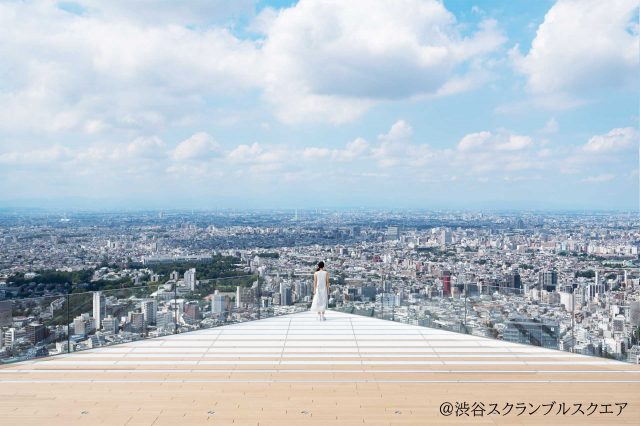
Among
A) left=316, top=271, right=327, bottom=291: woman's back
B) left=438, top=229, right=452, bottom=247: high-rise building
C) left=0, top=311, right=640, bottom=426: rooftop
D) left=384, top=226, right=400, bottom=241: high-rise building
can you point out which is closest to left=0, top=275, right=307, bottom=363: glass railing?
left=0, top=311, right=640, bottom=426: rooftop

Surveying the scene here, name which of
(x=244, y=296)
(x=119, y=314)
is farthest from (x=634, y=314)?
(x=119, y=314)

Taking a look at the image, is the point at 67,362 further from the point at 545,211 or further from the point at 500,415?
the point at 545,211

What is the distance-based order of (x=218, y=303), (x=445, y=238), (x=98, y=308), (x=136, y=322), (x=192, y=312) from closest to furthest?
(x=98, y=308), (x=136, y=322), (x=192, y=312), (x=218, y=303), (x=445, y=238)

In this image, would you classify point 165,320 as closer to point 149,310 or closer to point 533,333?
point 149,310

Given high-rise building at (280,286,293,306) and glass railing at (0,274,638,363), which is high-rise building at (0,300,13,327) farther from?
high-rise building at (280,286,293,306)

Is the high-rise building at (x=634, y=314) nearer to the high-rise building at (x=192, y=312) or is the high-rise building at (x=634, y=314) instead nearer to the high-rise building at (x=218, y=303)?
the high-rise building at (x=218, y=303)

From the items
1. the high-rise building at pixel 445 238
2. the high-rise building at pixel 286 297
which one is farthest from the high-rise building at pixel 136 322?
the high-rise building at pixel 445 238

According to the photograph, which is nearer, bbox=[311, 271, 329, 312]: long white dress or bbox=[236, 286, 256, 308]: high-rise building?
bbox=[236, 286, 256, 308]: high-rise building
